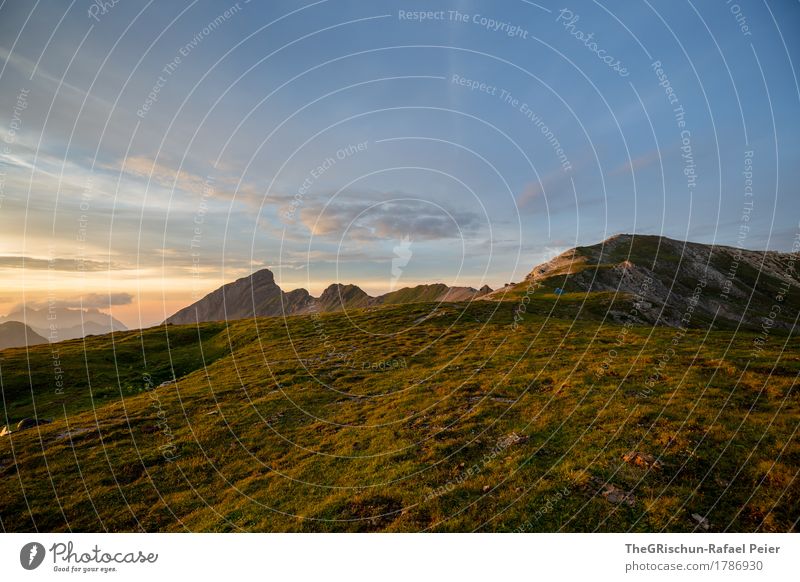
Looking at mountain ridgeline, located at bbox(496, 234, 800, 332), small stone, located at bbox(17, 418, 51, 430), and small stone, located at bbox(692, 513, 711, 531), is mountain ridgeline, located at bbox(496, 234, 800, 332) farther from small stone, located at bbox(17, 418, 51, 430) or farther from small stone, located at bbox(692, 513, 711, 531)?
small stone, located at bbox(17, 418, 51, 430)

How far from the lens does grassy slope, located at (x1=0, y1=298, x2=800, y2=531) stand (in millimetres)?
13539

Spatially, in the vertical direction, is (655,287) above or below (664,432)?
above

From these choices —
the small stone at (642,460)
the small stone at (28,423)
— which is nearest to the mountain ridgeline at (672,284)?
the small stone at (642,460)

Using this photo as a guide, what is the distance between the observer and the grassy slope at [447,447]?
44.4 ft

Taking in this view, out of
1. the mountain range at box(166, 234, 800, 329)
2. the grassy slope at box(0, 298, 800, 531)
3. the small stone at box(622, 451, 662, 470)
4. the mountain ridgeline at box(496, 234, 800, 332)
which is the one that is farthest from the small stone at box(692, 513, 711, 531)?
the mountain ridgeline at box(496, 234, 800, 332)

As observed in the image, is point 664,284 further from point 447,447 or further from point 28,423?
point 28,423

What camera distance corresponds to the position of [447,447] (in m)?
18.5

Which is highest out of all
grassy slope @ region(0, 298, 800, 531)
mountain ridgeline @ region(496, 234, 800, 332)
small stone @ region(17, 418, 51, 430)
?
mountain ridgeline @ region(496, 234, 800, 332)

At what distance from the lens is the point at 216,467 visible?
67.8 feet

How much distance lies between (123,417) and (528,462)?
33809 mm

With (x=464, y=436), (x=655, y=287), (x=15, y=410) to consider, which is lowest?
(x=15, y=410)

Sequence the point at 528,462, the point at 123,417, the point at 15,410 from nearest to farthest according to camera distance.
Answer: the point at 528,462
the point at 123,417
the point at 15,410
